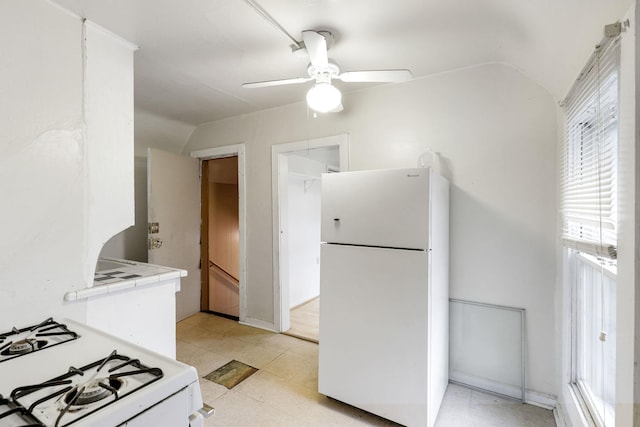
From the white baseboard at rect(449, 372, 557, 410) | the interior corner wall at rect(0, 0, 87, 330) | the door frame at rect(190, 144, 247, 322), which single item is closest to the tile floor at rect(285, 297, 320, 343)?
the door frame at rect(190, 144, 247, 322)

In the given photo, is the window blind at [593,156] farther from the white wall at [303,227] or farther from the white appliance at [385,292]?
the white wall at [303,227]

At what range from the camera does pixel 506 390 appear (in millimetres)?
2010

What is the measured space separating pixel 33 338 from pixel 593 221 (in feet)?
7.49

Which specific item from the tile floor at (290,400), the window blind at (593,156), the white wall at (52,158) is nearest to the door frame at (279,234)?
the tile floor at (290,400)

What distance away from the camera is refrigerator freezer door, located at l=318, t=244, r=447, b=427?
5.28ft

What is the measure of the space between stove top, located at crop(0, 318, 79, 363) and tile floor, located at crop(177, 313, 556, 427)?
40.9 inches

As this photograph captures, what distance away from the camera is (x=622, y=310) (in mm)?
948

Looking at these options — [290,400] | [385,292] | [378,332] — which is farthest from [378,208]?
[290,400]

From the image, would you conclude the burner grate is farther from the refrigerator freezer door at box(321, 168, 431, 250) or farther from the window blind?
the window blind

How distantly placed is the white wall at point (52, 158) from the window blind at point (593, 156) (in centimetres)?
225

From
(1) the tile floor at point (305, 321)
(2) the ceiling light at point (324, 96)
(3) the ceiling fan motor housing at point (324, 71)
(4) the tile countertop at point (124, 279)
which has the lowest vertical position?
(1) the tile floor at point (305, 321)

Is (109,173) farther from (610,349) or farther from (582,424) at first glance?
(582,424)

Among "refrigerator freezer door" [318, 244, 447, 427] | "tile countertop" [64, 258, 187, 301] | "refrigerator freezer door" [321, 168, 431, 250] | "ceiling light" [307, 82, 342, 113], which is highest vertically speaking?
"ceiling light" [307, 82, 342, 113]

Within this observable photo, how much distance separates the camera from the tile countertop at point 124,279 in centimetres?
143
